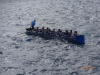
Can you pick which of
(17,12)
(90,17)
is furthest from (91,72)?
(17,12)

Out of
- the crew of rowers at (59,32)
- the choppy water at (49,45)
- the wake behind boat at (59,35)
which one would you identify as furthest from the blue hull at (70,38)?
the choppy water at (49,45)

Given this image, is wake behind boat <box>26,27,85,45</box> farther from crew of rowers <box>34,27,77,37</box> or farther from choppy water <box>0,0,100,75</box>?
choppy water <box>0,0,100,75</box>

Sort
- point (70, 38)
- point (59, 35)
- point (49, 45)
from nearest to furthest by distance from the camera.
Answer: point (70, 38)
point (49, 45)
point (59, 35)

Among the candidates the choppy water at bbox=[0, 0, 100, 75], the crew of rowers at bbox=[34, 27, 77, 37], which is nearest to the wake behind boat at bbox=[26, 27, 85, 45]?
the crew of rowers at bbox=[34, 27, 77, 37]

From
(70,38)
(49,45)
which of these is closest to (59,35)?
(70,38)

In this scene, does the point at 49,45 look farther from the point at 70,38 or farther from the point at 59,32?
the point at 70,38

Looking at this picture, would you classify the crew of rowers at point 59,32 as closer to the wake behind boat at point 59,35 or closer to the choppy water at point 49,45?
the wake behind boat at point 59,35

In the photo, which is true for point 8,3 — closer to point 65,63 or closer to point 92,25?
point 92,25
